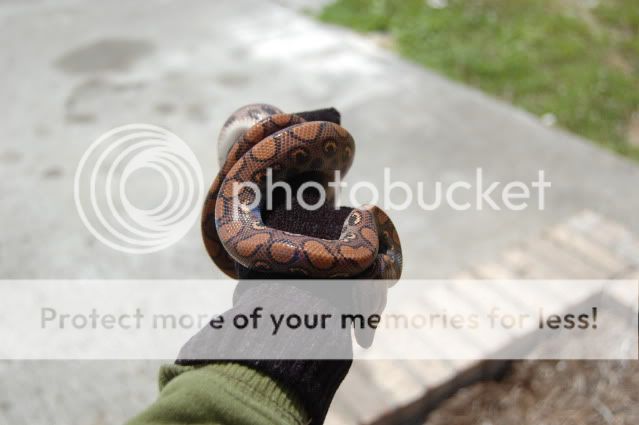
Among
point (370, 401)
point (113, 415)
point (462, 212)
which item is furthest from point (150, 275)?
point (462, 212)

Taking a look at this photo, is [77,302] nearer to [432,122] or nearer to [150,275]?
[150,275]

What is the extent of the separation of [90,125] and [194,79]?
4.42 feet

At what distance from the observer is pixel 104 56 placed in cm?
798

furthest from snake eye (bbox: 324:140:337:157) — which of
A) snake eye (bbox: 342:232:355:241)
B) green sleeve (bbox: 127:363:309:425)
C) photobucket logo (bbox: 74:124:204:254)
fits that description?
photobucket logo (bbox: 74:124:204:254)

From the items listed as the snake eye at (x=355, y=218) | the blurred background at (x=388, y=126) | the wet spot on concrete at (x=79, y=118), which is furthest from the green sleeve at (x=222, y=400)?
the wet spot on concrete at (x=79, y=118)

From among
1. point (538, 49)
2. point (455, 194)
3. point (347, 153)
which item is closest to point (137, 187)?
point (455, 194)

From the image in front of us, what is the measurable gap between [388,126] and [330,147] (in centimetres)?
377

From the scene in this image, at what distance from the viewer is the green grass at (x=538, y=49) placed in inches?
276

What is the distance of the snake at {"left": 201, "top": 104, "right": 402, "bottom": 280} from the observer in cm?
250

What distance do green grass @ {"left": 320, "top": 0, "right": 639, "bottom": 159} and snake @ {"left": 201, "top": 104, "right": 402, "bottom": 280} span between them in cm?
454

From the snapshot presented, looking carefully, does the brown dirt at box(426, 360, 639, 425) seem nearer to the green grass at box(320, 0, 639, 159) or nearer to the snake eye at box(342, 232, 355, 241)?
the snake eye at box(342, 232, 355, 241)

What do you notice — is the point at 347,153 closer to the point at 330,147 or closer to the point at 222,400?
the point at 330,147

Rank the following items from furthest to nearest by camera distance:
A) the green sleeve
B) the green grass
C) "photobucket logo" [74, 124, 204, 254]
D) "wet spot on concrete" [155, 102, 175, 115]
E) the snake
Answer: the green grass, "wet spot on concrete" [155, 102, 175, 115], "photobucket logo" [74, 124, 204, 254], the snake, the green sleeve

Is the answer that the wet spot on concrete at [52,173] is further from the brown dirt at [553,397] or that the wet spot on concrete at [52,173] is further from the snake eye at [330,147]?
the brown dirt at [553,397]
